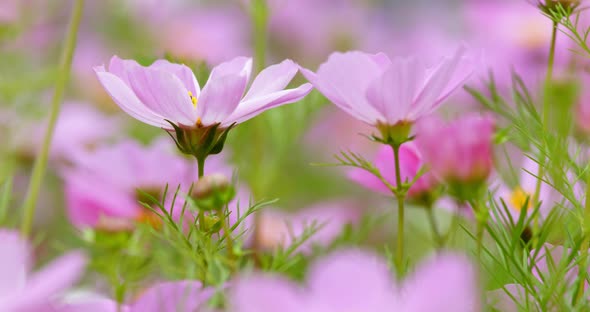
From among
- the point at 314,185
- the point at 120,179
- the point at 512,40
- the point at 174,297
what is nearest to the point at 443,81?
the point at 174,297

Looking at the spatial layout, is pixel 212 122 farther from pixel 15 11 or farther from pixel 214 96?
pixel 15 11

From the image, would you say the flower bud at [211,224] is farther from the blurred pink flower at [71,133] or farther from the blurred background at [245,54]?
the blurred pink flower at [71,133]

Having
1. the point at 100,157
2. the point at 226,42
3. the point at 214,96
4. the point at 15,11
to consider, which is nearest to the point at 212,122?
the point at 214,96

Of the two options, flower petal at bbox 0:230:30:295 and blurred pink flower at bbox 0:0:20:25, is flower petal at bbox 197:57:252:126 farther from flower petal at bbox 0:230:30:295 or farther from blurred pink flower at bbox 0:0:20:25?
blurred pink flower at bbox 0:0:20:25

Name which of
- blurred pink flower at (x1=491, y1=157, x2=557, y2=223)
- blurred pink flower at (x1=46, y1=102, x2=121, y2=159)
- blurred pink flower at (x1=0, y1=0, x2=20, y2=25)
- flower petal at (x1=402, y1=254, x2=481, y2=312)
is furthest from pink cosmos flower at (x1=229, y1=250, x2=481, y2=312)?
blurred pink flower at (x1=46, y1=102, x2=121, y2=159)

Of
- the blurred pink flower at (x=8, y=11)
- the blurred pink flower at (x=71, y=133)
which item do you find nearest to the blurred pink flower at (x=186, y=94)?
the blurred pink flower at (x=8, y=11)

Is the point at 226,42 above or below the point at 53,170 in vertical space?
above

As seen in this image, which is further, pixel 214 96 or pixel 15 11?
pixel 15 11
